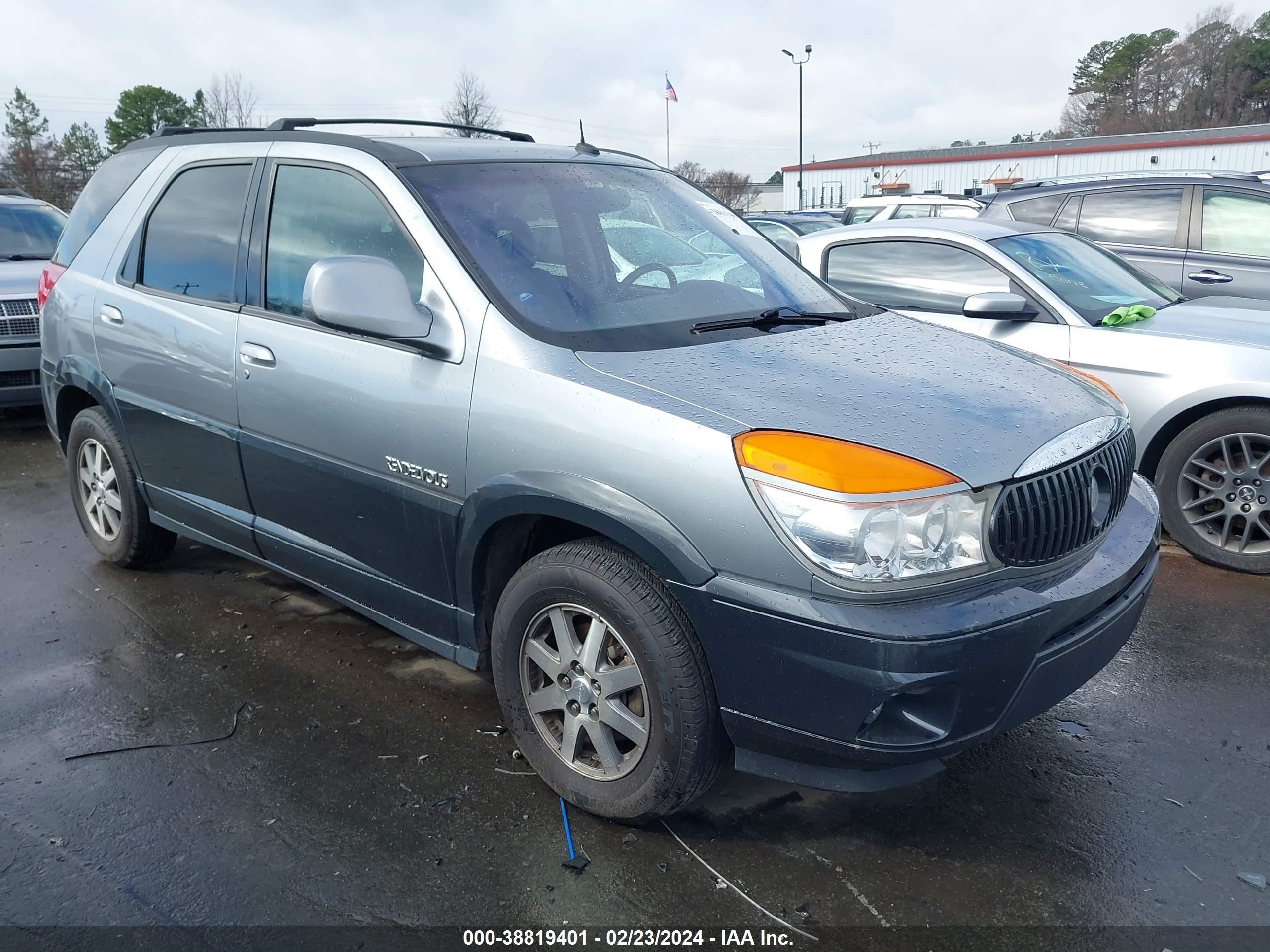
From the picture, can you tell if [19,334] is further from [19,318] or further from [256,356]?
[256,356]

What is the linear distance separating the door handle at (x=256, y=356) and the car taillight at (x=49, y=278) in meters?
1.77

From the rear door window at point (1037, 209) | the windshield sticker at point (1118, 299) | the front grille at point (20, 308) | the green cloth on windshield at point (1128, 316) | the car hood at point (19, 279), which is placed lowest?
the green cloth on windshield at point (1128, 316)

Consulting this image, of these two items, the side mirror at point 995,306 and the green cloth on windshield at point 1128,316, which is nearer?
the side mirror at point 995,306

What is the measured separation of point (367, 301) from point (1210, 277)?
248 inches

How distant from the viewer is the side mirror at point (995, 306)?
4.86m

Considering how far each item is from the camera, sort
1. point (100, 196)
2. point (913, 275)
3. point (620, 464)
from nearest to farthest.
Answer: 1. point (620, 464)
2. point (100, 196)
3. point (913, 275)

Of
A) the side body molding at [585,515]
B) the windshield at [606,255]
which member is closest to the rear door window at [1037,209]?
the windshield at [606,255]

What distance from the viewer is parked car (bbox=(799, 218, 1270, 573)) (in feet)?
15.1

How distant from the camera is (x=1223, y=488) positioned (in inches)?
183

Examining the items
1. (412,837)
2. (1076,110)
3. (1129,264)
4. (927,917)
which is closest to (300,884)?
(412,837)

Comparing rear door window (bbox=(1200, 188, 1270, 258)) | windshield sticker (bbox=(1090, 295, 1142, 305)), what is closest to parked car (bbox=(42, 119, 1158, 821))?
A: windshield sticker (bbox=(1090, 295, 1142, 305))

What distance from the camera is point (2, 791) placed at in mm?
3025

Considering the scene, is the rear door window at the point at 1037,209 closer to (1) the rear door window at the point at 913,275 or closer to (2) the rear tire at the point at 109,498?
(1) the rear door window at the point at 913,275

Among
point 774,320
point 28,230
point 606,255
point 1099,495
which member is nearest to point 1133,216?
point 774,320
